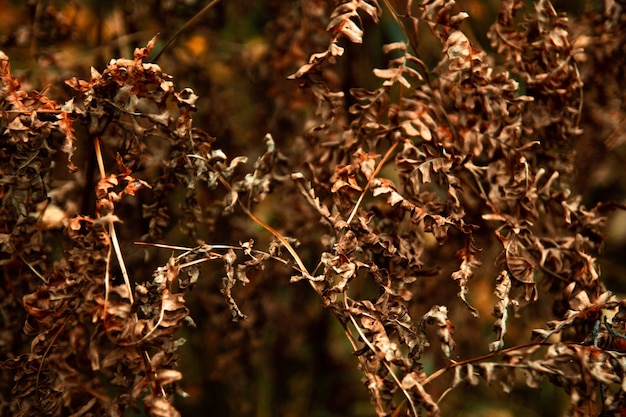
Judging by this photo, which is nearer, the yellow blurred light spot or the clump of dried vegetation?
the clump of dried vegetation

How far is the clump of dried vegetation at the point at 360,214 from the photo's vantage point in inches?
38.9

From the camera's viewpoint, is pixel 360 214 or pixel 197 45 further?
pixel 197 45

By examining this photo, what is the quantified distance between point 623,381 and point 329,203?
656 mm

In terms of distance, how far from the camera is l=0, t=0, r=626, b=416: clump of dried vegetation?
3.24 feet

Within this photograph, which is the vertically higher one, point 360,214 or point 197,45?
point 360,214

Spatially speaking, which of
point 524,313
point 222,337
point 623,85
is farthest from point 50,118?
point 524,313

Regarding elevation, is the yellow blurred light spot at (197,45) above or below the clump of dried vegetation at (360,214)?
below

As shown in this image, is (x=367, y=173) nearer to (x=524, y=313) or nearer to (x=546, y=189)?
(x=546, y=189)

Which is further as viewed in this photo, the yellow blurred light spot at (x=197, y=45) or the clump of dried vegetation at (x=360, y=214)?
the yellow blurred light spot at (x=197, y=45)

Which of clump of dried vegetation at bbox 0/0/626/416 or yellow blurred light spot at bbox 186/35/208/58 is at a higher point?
clump of dried vegetation at bbox 0/0/626/416

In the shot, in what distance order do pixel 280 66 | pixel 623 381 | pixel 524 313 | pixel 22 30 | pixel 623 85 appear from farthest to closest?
pixel 524 313
pixel 280 66
pixel 22 30
pixel 623 85
pixel 623 381

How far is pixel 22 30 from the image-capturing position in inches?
62.5

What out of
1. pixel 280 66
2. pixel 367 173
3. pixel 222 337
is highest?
pixel 367 173

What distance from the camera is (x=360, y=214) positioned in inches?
43.8
